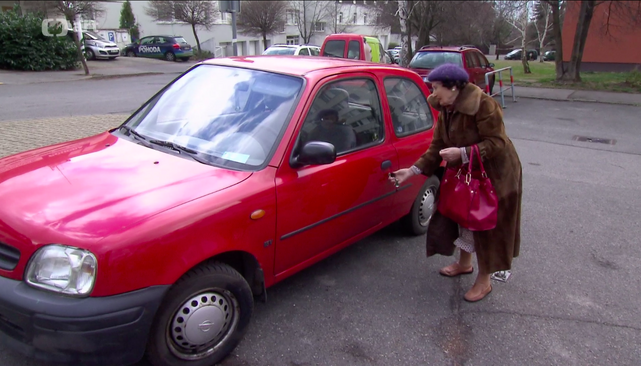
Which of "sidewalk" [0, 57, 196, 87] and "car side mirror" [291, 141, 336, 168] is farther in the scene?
"sidewalk" [0, 57, 196, 87]

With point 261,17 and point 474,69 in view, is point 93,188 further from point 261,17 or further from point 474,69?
point 261,17

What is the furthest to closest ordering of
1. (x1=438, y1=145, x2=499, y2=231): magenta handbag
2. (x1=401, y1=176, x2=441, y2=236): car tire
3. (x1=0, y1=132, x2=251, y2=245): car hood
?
(x1=401, y1=176, x2=441, y2=236): car tire → (x1=438, y1=145, x2=499, y2=231): magenta handbag → (x1=0, y1=132, x2=251, y2=245): car hood

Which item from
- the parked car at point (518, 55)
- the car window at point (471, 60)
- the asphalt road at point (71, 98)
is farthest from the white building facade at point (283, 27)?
the car window at point (471, 60)

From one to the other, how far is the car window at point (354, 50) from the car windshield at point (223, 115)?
43.2 feet

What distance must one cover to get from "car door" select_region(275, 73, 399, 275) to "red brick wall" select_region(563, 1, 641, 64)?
26933mm

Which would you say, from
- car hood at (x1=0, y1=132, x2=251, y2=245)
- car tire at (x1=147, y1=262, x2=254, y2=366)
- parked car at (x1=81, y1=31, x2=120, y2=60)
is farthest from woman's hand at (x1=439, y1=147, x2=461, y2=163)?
parked car at (x1=81, y1=31, x2=120, y2=60)

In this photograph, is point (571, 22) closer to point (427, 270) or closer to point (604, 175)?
point (604, 175)

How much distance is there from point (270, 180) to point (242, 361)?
1.09 meters

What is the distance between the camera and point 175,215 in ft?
7.96

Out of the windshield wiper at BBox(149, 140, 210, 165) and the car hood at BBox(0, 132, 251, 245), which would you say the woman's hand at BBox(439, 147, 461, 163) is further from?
the windshield wiper at BBox(149, 140, 210, 165)

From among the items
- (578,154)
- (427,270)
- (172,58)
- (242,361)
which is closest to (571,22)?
(578,154)

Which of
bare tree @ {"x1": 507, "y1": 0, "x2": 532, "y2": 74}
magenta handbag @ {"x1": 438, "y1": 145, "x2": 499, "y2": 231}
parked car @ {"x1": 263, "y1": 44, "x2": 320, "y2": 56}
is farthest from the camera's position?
bare tree @ {"x1": 507, "y1": 0, "x2": 532, "y2": 74}

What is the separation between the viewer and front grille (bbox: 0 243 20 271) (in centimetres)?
230

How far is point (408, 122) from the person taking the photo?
424cm
